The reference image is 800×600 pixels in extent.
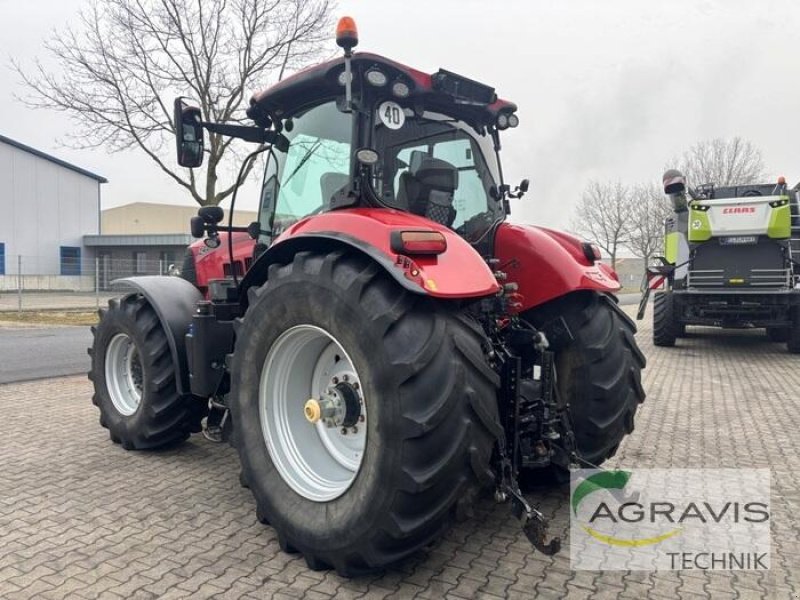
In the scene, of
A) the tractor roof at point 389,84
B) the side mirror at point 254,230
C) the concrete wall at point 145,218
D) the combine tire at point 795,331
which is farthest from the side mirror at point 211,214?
the concrete wall at point 145,218

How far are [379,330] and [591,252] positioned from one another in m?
1.92

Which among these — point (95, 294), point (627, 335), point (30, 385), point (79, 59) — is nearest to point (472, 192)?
point (627, 335)

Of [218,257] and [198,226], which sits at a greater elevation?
[198,226]

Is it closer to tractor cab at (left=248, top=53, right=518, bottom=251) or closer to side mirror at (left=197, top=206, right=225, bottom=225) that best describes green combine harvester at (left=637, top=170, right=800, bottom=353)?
tractor cab at (left=248, top=53, right=518, bottom=251)

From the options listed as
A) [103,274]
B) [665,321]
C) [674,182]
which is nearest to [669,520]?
[674,182]

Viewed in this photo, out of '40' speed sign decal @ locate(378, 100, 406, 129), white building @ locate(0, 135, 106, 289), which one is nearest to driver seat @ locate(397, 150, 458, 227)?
'40' speed sign decal @ locate(378, 100, 406, 129)

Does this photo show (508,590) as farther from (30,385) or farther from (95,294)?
(95,294)

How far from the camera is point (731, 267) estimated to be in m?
11.4

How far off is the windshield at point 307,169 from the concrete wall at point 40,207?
105 ft

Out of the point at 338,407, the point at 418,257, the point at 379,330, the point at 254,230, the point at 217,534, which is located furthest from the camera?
the point at 254,230

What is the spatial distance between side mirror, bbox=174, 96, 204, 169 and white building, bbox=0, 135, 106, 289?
3097 centimetres

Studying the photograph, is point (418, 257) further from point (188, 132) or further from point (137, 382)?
point (137, 382)

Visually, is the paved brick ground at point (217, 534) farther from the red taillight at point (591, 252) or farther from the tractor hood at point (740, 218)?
the tractor hood at point (740, 218)

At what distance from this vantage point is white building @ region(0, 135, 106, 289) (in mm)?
33750
